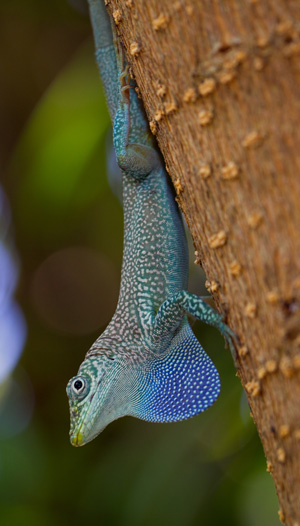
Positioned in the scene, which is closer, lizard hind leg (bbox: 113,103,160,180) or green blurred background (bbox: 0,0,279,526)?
lizard hind leg (bbox: 113,103,160,180)

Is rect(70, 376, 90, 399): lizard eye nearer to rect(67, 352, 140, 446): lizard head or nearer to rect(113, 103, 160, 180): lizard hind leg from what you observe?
rect(67, 352, 140, 446): lizard head

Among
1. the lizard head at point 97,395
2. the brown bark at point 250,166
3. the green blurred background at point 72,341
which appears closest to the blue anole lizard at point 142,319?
the lizard head at point 97,395

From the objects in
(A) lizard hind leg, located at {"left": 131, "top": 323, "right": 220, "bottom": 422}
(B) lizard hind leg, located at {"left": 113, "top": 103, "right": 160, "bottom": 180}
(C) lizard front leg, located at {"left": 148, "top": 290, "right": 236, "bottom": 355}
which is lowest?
(A) lizard hind leg, located at {"left": 131, "top": 323, "right": 220, "bottom": 422}

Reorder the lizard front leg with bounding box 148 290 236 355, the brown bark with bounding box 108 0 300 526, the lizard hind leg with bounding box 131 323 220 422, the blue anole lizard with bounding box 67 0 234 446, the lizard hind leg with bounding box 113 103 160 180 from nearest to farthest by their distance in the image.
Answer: the brown bark with bounding box 108 0 300 526, the lizard front leg with bounding box 148 290 236 355, the lizard hind leg with bounding box 131 323 220 422, the blue anole lizard with bounding box 67 0 234 446, the lizard hind leg with bounding box 113 103 160 180

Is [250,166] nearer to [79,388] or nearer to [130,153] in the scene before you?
[130,153]

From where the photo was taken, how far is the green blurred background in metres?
3.07

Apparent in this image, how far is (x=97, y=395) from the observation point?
2205mm

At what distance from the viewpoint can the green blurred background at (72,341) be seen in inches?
121

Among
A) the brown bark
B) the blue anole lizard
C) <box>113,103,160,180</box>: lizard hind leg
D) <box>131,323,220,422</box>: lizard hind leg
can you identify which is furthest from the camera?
<box>113,103,160,180</box>: lizard hind leg

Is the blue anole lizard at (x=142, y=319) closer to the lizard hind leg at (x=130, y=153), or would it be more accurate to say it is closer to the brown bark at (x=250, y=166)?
the lizard hind leg at (x=130, y=153)

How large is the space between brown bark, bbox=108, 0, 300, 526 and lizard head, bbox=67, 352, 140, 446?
0.91 m

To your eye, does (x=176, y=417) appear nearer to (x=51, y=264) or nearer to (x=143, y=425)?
(x=143, y=425)

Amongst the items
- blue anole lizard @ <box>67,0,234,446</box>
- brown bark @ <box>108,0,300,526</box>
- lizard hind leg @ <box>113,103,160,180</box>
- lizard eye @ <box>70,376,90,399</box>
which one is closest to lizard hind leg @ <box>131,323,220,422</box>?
blue anole lizard @ <box>67,0,234,446</box>

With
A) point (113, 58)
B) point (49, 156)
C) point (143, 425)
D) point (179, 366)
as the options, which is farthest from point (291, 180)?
point (143, 425)
